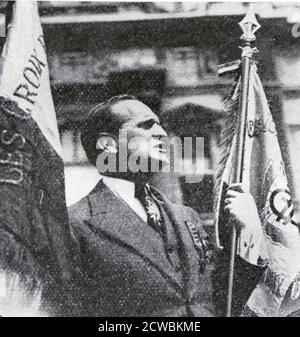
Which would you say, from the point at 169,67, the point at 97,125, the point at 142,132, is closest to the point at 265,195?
the point at 142,132

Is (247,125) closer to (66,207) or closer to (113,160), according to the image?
(113,160)

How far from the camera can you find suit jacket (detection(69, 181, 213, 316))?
3.23m

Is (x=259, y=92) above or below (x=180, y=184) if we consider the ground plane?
above

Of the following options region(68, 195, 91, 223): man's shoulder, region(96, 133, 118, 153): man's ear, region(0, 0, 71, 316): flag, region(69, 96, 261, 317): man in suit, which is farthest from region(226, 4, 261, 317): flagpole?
region(0, 0, 71, 316): flag

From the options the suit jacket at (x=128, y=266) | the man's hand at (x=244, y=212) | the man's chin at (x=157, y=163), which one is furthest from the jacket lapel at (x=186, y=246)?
the man's hand at (x=244, y=212)

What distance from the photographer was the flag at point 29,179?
3.19 metres

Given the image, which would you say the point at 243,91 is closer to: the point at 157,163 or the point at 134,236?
the point at 157,163

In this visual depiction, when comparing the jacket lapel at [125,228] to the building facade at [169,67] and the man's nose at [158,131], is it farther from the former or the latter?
the man's nose at [158,131]

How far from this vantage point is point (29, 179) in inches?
129

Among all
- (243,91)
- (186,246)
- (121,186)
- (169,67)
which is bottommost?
(186,246)

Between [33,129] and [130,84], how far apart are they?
609 millimetres

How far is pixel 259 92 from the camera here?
11.6 feet

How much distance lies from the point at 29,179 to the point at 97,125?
0.49 metres
